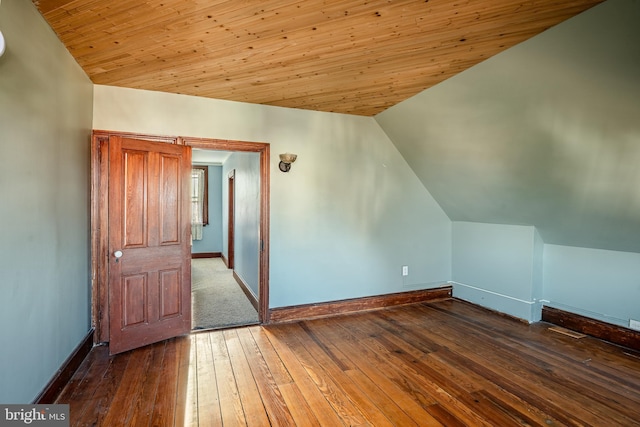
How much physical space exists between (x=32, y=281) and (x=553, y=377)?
380 cm

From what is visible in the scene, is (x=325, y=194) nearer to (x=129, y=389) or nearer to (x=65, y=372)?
(x=129, y=389)

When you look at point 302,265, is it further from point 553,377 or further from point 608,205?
point 608,205

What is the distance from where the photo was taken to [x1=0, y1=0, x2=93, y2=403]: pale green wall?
5.50 ft

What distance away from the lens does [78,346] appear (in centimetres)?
273

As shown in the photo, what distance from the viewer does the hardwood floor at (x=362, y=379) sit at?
6.93ft

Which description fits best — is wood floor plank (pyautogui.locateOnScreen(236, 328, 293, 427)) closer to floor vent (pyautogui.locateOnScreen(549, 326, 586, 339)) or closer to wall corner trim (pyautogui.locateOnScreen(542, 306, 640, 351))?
floor vent (pyautogui.locateOnScreen(549, 326, 586, 339))

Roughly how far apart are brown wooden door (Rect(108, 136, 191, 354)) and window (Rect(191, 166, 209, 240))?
5.42m

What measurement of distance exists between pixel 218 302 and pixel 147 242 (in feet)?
5.92

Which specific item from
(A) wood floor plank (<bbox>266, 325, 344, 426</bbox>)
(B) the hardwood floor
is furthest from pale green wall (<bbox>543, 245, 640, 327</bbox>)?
(A) wood floor plank (<bbox>266, 325, 344, 426</bbox>)

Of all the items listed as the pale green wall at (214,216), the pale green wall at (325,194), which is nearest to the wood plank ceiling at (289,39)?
the pale green wall at (325,194)

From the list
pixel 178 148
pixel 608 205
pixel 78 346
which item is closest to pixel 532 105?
pixel 608 205

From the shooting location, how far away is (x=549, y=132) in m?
2.75

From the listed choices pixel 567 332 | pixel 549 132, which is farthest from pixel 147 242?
pixel 567 332

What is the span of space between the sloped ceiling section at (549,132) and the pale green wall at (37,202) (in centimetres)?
313
